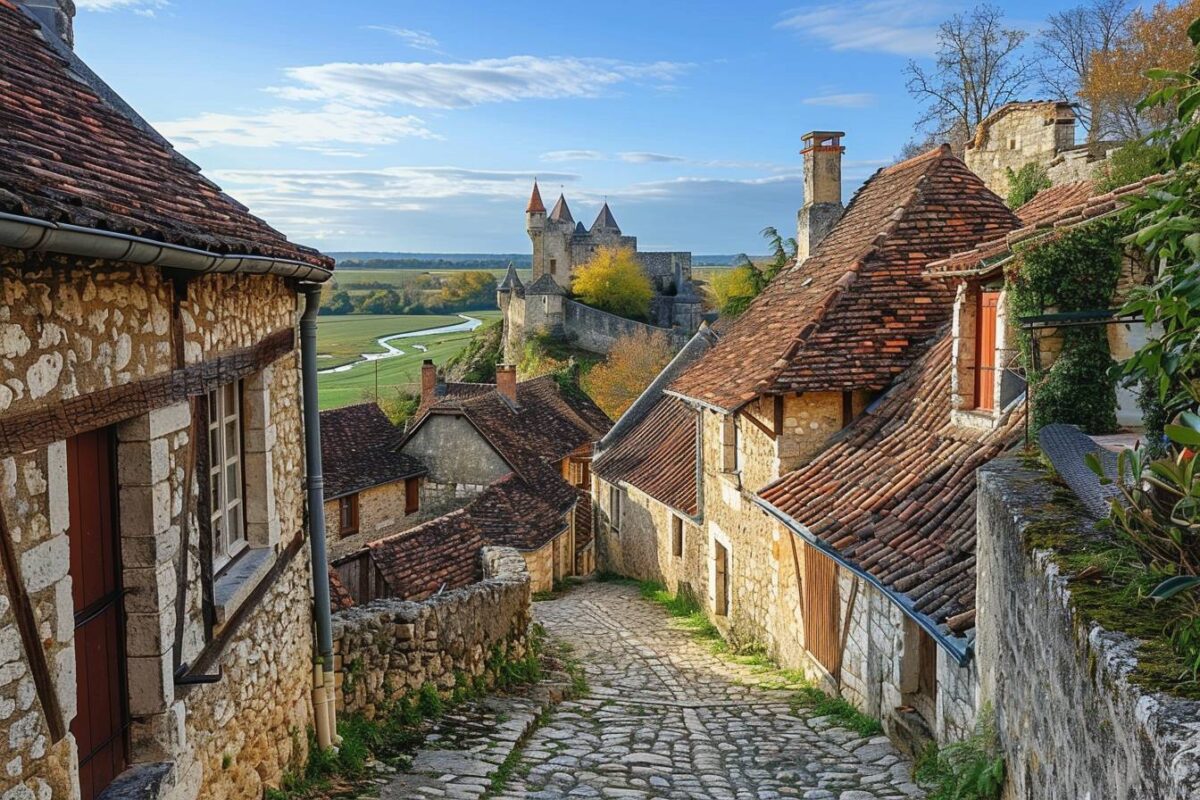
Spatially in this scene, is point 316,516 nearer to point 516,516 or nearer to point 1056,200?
point 1056,200

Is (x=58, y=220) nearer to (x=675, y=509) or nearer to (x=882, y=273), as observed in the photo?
(x=882, y=273)

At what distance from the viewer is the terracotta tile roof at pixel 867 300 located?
10.8 meters

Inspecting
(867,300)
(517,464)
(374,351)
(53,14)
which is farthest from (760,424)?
(374,351)

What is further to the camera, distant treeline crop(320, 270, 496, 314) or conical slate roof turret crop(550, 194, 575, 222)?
distant treeline crop(320, 270, 496, 314)

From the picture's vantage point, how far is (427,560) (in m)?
14.8

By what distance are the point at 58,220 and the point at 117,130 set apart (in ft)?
9.70

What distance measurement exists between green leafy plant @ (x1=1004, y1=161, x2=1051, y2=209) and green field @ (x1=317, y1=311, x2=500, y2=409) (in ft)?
120

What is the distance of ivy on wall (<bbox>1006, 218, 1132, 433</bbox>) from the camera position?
660cm

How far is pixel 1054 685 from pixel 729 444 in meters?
9.62

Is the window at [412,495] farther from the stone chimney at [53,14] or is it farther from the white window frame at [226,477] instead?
the white window frame at [226,477]

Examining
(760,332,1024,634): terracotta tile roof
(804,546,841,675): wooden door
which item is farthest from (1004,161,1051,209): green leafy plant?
(804,546,841,675): wooden door

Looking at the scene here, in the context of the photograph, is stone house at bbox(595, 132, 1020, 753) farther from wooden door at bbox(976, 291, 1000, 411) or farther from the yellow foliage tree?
the yellow foliage tree

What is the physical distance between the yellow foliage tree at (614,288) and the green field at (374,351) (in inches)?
449

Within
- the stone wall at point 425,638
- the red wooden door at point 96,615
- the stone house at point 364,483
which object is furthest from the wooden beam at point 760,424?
the stone house at point 364,483
